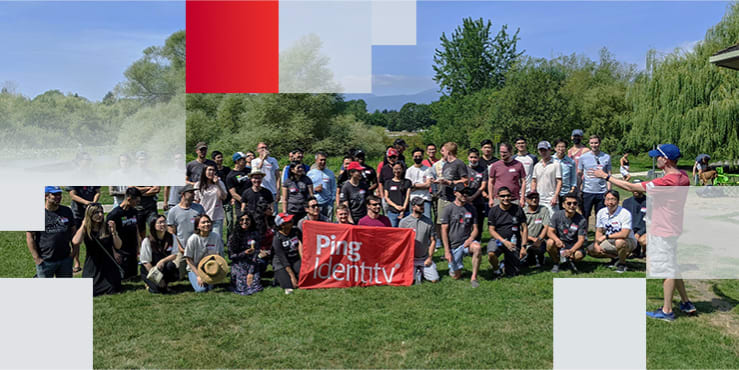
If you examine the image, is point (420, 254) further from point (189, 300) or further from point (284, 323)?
point (189, 300)

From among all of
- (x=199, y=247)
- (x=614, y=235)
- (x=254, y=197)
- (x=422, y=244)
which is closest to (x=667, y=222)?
(x=614, y=235)

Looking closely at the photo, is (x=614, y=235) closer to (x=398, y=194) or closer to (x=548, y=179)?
(x=548, y=179)

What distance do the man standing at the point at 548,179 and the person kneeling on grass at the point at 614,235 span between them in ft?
2.62

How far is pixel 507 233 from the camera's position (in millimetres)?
8406

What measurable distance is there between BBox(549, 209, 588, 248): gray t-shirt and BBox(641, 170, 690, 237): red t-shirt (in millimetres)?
2239

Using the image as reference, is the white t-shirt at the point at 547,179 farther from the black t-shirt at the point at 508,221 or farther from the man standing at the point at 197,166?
the man standing at the point at 197,166

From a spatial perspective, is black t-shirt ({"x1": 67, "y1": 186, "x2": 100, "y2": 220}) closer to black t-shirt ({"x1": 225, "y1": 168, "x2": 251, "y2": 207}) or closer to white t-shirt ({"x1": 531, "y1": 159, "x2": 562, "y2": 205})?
black t-shirt ({"x1": 225, "y1": 168, "x2": 251, "y2": 207})

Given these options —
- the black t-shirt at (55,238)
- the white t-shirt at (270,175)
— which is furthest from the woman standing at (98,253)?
the white t-shirt at (270,175)

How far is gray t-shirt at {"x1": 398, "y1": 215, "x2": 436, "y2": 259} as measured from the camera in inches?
322

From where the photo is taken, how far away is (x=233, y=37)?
3252mm

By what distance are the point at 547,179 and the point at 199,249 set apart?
589 cm

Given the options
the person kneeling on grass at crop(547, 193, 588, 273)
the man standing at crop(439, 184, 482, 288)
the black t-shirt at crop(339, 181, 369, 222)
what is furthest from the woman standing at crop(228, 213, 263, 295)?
the person kneeling on grass at crop(547, 193, 588, 273)

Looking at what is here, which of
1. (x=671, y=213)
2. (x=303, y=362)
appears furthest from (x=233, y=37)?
(x=671, y=213)

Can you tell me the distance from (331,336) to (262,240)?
104 inches
